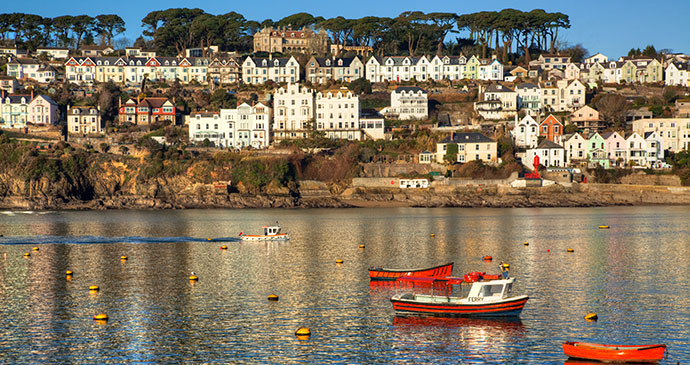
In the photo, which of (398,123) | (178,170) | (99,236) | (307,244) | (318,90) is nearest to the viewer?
(307,244)

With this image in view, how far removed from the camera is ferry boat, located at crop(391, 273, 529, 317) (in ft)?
98.1

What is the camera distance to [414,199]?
92.1 meters

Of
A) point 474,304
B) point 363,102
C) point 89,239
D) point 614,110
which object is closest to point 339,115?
point 363,102

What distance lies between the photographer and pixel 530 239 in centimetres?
5725

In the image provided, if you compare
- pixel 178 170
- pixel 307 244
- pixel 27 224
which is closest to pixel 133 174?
pixel 178 170

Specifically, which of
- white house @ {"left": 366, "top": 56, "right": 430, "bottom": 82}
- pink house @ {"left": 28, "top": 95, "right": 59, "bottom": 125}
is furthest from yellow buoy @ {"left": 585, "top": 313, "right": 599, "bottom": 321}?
white house @ {"left": 366, "top": 56, "right": 430, "bottom": 82}

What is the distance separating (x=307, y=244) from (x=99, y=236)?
56.4 feet

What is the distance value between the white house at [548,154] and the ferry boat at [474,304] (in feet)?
225

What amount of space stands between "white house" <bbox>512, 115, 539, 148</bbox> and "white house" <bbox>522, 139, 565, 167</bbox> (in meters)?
3.43

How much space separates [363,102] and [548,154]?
3076cm

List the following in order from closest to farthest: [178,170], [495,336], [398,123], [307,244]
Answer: [495,336] → [307,244] → [178,170] → [398,123]

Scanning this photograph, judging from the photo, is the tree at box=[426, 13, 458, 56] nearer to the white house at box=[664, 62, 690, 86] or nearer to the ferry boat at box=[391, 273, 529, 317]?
Answer: the white house at box=[664, 62, 690, 86]

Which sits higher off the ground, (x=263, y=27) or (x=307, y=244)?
(x=263, y=27)

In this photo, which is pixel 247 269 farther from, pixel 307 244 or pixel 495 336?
pixel 495 336
